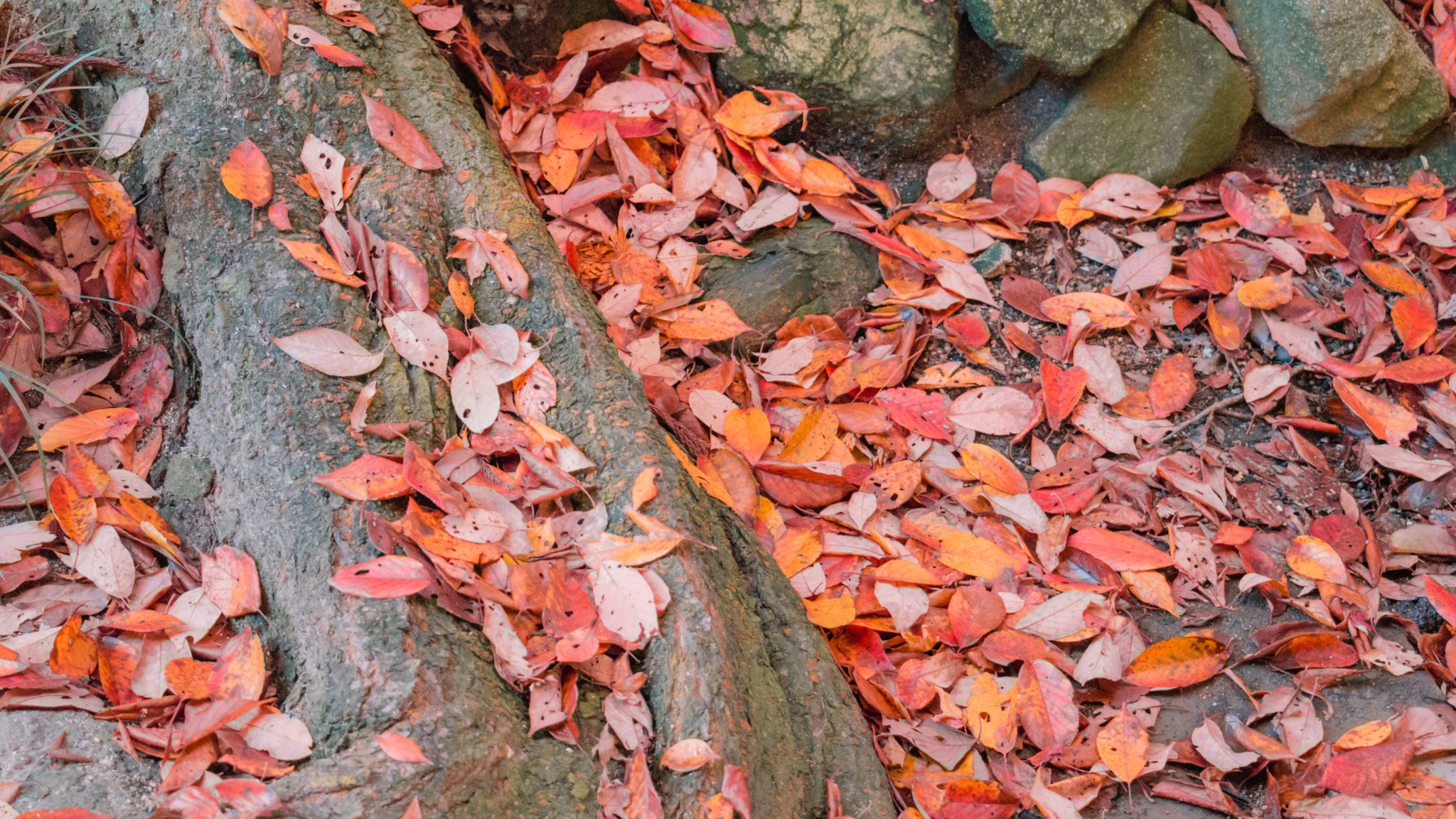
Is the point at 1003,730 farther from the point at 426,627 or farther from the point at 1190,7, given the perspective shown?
the point at 1190,7

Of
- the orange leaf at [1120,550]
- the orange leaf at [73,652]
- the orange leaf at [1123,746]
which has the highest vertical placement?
the orange leaf at [73,652]

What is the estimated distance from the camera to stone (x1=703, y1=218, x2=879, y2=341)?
82.6 inches

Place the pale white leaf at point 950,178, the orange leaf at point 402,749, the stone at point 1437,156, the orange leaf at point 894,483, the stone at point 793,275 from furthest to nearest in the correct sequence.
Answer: the stone at point 1437,156 < the pale white leaf at point 950,178 < the stone at point 793,275 < the orange leaf at point 894,483 < the orange leaf at point 402,749

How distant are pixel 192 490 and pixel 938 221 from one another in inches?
65.4

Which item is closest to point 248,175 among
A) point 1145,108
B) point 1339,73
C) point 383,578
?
point 383,578

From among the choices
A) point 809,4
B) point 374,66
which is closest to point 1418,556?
point 809,4

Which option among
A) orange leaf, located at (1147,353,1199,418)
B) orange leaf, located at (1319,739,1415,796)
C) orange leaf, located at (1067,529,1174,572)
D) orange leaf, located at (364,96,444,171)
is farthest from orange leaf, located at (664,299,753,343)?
orange leaf, located at (1319,739,1415,796)

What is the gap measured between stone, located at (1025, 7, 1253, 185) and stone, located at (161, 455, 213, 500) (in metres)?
1.92

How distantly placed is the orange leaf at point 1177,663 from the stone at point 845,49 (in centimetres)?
131

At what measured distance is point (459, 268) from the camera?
5.41 feet

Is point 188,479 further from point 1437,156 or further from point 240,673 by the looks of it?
point 1437,156

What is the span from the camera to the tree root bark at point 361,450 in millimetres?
1197

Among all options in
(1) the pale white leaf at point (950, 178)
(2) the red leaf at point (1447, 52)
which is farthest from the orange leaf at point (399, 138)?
(2) the red leaf at point (1447, 52)

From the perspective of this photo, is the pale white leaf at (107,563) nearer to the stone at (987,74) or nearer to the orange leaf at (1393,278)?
the stone at (987,74)
